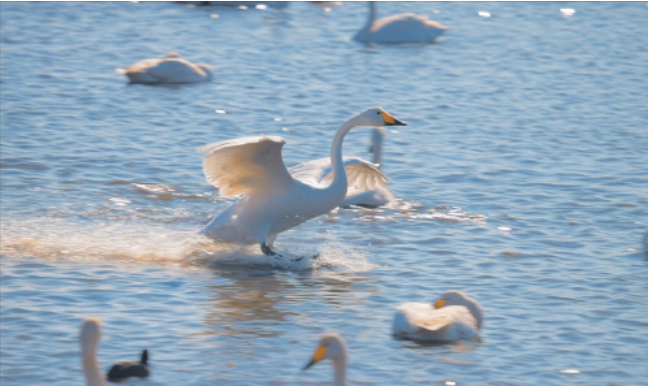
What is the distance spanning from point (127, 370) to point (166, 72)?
9662 millimetres

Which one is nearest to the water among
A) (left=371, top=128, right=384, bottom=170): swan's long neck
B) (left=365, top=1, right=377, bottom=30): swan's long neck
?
(left=371, top=128, right=384, bottom=170): swan's long neck

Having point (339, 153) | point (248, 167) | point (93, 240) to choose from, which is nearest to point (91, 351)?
point (248, 167)

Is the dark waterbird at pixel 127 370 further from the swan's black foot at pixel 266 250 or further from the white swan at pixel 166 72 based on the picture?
the white swan at pixel 166 72

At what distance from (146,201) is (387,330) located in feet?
12.7

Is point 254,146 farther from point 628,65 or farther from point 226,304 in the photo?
point 628,65

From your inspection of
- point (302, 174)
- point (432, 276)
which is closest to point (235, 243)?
point (302, 174)

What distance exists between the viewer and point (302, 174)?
1112 cm

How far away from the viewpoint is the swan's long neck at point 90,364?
6.68 metres

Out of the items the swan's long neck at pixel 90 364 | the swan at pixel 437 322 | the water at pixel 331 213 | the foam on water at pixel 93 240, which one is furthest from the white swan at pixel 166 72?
the swan's long neck at pixel 90 364

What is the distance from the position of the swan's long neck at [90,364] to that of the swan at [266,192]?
3.35 m

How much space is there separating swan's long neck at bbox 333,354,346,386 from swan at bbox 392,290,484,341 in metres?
1.29

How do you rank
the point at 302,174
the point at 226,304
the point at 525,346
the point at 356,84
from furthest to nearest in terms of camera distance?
the point at 356,84
the point at 302,174
the point at 226,304
the point at 525,346

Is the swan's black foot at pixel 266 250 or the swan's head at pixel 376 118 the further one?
the swan's head at pixel 376 118

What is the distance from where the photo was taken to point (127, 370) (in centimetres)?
740
